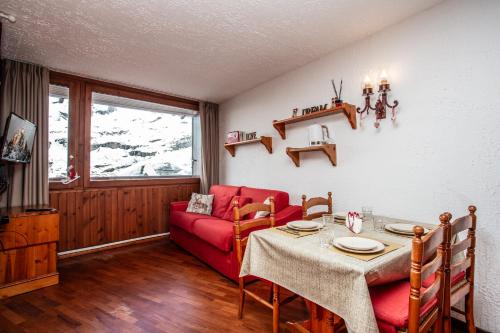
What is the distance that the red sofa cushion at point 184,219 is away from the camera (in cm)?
327

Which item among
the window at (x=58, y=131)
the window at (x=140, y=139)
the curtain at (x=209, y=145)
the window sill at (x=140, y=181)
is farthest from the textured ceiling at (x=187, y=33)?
the window sill at (x=140, y=181)

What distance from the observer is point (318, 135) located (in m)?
2.72

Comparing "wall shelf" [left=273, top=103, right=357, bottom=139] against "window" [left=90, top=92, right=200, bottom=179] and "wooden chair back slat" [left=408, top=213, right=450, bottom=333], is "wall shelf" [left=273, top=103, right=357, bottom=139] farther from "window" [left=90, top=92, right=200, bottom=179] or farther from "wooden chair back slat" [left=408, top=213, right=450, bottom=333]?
"window" [left=90, top=92, right=200, bottom=179]

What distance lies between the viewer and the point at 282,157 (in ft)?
11.2

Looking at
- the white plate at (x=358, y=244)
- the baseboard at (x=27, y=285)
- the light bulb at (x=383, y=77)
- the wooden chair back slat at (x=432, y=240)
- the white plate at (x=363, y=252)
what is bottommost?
the baseboard at (x=27, y=285)

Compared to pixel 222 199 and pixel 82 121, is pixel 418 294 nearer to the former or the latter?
pixel 222 199

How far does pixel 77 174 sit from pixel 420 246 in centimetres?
383

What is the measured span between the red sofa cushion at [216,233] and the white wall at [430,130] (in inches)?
43.2

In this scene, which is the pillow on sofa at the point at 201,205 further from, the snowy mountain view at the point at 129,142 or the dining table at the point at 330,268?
the dining table at the point at 330,268

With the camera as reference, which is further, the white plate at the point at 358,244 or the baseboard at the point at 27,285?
the baseboard at the point at 27,285

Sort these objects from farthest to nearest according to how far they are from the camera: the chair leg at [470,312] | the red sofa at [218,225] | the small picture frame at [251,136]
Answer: the small picture frame at [251,136], the red sofa at [218,225], the chair leg at [470,312]

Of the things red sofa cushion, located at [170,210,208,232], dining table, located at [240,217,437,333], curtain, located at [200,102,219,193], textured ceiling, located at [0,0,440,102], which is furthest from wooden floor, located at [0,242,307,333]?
textured ceiling, located at [0,0,440,102]

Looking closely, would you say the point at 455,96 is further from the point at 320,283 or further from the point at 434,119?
the point at 320,283

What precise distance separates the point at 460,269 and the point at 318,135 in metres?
1.64
